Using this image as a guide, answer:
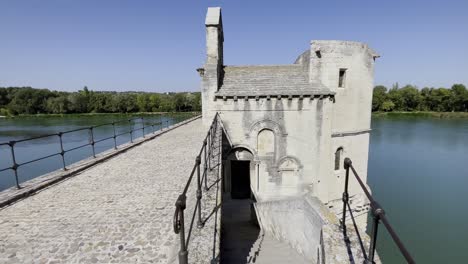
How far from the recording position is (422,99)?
2630 inches

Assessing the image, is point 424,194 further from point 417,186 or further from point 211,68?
point 211,68

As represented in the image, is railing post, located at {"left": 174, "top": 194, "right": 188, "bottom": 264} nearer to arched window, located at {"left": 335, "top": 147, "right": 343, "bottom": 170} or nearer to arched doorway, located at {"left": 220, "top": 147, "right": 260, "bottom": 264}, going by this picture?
arched doorway, located at {"left": 220, "top": 147, "right": 260, "bottom": 264}

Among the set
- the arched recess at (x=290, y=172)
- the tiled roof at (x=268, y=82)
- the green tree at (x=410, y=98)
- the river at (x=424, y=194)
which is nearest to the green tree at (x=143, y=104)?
the river at (x=424, y=194)

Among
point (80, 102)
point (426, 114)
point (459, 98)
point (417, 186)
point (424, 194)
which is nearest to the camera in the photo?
point (424, 194)

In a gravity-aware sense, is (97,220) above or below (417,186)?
above

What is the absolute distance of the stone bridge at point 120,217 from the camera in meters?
3.21

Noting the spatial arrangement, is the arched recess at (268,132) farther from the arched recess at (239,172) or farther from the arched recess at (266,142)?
the arched recess at (239,172)

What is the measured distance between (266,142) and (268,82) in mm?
3141

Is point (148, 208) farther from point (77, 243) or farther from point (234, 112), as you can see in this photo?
point (234, 112)

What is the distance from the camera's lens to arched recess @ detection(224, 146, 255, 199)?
12867mm

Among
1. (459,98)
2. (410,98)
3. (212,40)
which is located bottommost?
(459,98)

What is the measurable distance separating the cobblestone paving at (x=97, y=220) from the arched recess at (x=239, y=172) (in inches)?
254

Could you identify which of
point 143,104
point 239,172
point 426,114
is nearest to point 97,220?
point 239,172

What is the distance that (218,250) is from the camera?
10.9 feet
